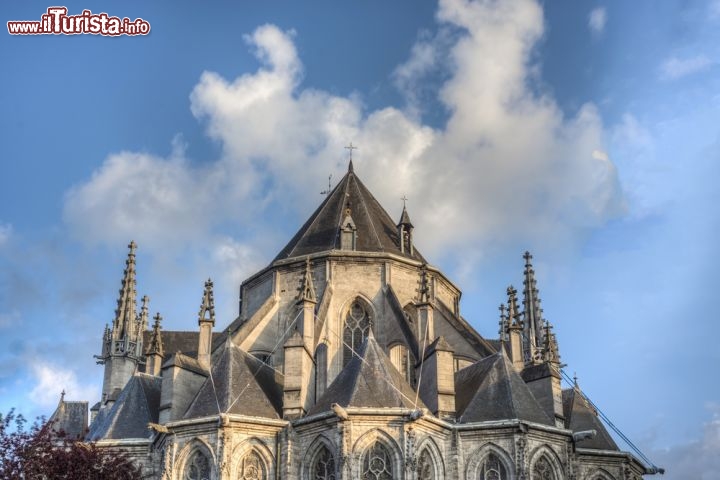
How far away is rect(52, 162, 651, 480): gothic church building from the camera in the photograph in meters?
27.2

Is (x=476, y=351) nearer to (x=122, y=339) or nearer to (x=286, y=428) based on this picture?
(x=286, y=428)

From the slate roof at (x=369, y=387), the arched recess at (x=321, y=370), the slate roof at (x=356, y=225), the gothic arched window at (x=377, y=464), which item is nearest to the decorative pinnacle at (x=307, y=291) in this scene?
the arched recess at (x=321, y=370)

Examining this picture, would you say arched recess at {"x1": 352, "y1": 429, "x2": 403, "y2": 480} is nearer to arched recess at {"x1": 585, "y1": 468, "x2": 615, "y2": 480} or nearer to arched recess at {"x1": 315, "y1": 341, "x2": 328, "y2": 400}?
arched recess at {"x1": 315, "y1": 341, "x2": 328, "y2": 400}

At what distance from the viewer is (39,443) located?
23625 millimetres

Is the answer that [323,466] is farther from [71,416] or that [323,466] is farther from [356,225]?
[71,416]

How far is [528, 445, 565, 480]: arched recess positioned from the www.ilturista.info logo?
16107mm

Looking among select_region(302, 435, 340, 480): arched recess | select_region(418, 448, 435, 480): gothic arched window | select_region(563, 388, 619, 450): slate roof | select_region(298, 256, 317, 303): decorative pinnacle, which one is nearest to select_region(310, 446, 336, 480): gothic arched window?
select_region(302, 435, 340, 480): arched recess

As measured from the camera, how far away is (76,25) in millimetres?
25719

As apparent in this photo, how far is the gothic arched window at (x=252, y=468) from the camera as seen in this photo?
27281mm

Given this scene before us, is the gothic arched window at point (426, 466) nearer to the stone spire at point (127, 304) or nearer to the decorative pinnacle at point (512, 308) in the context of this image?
the decorative pinnacle at point (512, 308)

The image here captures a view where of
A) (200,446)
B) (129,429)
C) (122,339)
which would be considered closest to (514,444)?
(200,446)

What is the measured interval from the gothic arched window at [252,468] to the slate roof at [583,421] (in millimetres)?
10474

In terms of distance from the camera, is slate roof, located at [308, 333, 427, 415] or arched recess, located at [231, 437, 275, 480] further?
arched recess, located at [231, 437, 275, 480]

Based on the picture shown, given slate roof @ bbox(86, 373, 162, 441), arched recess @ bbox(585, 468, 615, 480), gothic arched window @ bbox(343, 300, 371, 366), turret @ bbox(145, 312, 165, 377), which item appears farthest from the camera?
gothic arched window @ bbox(343, 300, 371, 366)
